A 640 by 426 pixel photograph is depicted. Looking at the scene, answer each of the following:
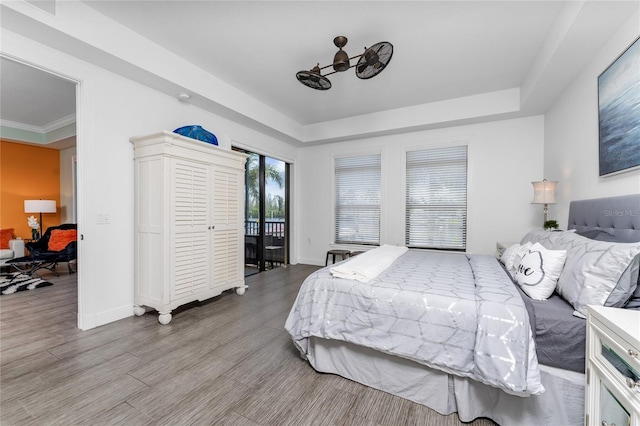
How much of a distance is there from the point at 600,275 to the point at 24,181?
350 inches

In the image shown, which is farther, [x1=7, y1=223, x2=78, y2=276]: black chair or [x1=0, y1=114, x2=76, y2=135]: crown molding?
[x1=0, y1=114, x2=76, y2=135]: crown molding

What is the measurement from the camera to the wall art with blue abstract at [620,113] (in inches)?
72.1

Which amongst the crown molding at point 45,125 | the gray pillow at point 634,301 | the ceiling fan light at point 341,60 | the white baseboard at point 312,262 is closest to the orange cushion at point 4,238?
the crown molding at point 45,125

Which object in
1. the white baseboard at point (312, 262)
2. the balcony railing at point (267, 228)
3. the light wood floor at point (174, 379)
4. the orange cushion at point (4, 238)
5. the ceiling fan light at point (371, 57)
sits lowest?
the light wood floor at point (174, 379)

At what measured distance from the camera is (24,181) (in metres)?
5.61

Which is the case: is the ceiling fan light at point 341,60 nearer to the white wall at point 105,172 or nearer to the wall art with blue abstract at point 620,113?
the wall art with blue abstract at point 620,113

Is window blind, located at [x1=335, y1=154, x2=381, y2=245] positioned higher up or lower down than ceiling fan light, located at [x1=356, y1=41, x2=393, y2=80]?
lower down

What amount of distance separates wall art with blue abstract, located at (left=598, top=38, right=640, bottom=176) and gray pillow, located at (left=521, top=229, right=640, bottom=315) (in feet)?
2.84

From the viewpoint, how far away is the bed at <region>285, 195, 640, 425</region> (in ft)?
4.41

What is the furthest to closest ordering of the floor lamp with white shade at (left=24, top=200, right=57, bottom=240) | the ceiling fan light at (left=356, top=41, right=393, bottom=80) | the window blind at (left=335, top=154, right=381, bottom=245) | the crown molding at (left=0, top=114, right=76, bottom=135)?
the floor lamp with white shade at (left=24, top=200, right=57, bottom=240)
the window blind at (left=335, top=154, right=381, bottom=245)
the crown molding at (left=0, top=114, right=76, bottom=135)
the ceiling fan light at (left=356, top=41, right=393, bottom=80)

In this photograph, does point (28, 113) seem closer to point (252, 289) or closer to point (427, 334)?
point (252, 289)

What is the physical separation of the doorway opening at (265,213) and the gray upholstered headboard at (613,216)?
434 cm

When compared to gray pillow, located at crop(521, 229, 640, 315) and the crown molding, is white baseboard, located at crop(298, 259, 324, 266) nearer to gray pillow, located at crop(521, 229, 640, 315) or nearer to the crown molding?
gray pillow, located at crop(521, 229, 640, 315)

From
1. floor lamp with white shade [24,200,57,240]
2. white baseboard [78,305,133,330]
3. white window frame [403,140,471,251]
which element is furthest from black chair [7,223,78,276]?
white window frame [403,140,471,251]
